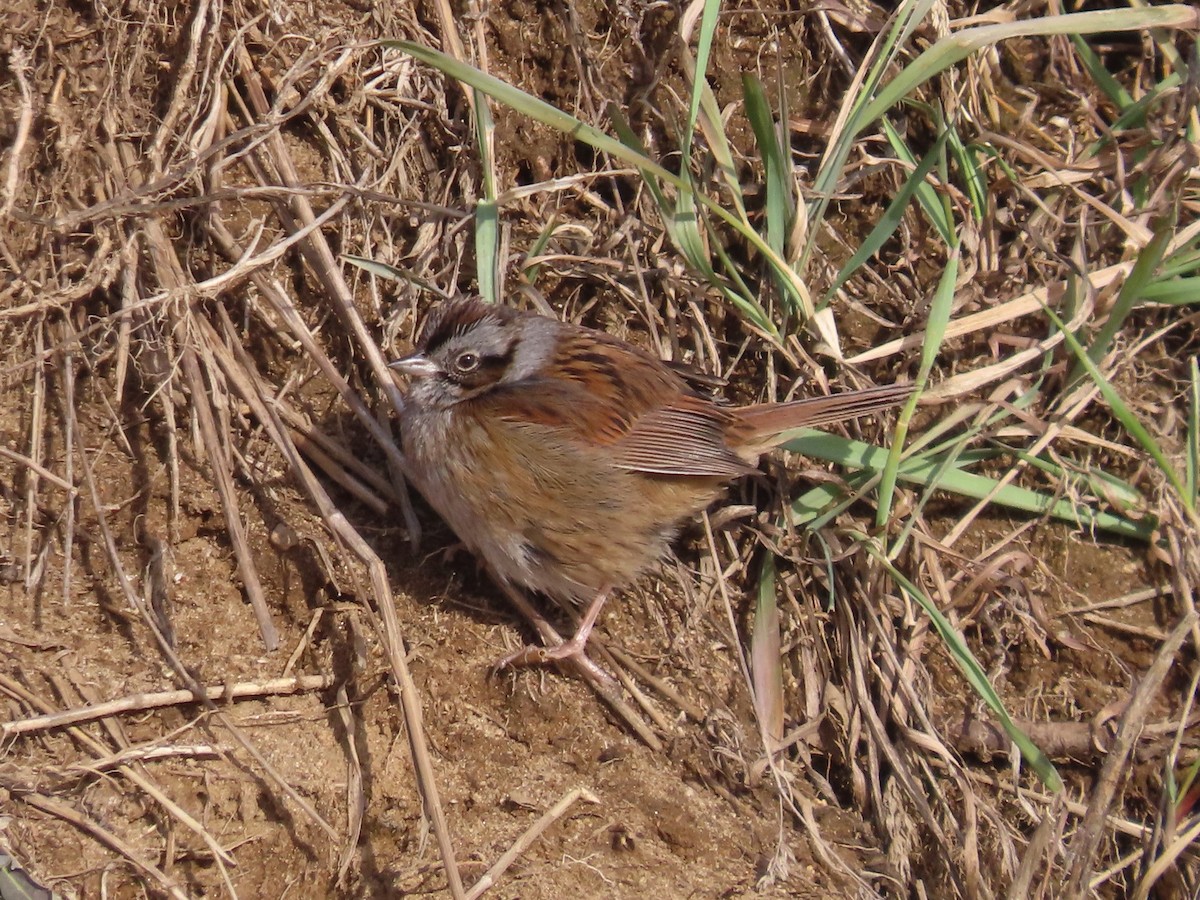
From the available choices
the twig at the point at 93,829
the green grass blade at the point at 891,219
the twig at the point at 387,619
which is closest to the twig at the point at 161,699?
the twig at the point at 93,829

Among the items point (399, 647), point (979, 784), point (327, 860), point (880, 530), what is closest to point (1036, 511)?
point (880, 530)

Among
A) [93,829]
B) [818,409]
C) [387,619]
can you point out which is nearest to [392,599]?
[387,619]

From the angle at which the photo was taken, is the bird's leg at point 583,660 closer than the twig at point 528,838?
No

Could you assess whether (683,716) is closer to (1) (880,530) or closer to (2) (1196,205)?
(1) (880,530)

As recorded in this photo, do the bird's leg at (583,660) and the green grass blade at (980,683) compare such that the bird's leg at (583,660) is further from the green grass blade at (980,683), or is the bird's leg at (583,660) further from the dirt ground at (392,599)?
the green grass blade at (980,683)

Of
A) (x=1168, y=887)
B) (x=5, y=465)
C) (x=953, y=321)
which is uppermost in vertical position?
(x=5, y=465)

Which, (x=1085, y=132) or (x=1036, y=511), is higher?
(x=1085, y=132)

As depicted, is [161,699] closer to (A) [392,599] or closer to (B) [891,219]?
(A) [392,599]
